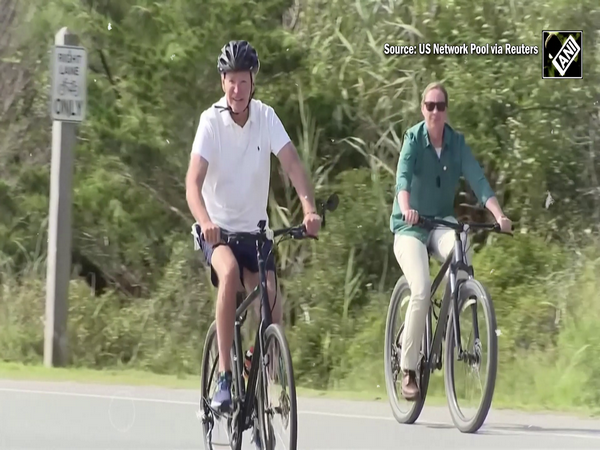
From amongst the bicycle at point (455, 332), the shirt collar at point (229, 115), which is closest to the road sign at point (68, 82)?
the bicycle at point (455, 332)

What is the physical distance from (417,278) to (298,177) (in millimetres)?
1360

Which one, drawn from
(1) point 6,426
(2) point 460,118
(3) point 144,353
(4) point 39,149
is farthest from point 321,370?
(4) point 39,149

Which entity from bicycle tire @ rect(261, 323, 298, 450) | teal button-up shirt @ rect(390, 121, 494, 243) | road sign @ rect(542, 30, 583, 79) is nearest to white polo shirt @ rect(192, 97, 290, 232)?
bicycle tire @ rect(261, 323, 298, 450)

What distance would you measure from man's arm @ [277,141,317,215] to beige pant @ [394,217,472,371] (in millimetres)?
1255

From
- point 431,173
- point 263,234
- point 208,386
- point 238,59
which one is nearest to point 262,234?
point 263,234

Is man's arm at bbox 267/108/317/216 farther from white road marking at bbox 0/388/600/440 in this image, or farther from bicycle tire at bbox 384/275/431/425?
white road marking at bbox 0/388/600/440

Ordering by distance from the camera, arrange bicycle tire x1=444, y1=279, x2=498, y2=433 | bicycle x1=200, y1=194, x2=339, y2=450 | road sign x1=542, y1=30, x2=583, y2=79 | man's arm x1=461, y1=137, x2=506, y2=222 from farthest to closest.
A: road sign x1=542, y1=30, x2=583, y2=79 < man's arm x1=461, y1=137, x2=506, y2=222 < bicycle tire x1=444, y1=279, x2=498, y2=433 < bicycle x1=200, y1=194, x2=339, y2=450

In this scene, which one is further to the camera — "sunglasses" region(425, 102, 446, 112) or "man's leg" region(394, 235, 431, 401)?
"sunglasses" region(425, 102, 446, 112)

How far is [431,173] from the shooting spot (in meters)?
7.24

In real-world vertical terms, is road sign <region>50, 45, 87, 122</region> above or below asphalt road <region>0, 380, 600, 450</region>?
above

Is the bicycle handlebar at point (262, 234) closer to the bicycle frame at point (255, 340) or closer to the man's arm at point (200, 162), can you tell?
the bicycle frame at point (255, 340)

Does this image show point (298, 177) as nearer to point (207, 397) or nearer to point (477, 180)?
point (207, 397)

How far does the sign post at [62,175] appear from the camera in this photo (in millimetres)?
10102

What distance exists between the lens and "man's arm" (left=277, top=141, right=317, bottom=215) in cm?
589
